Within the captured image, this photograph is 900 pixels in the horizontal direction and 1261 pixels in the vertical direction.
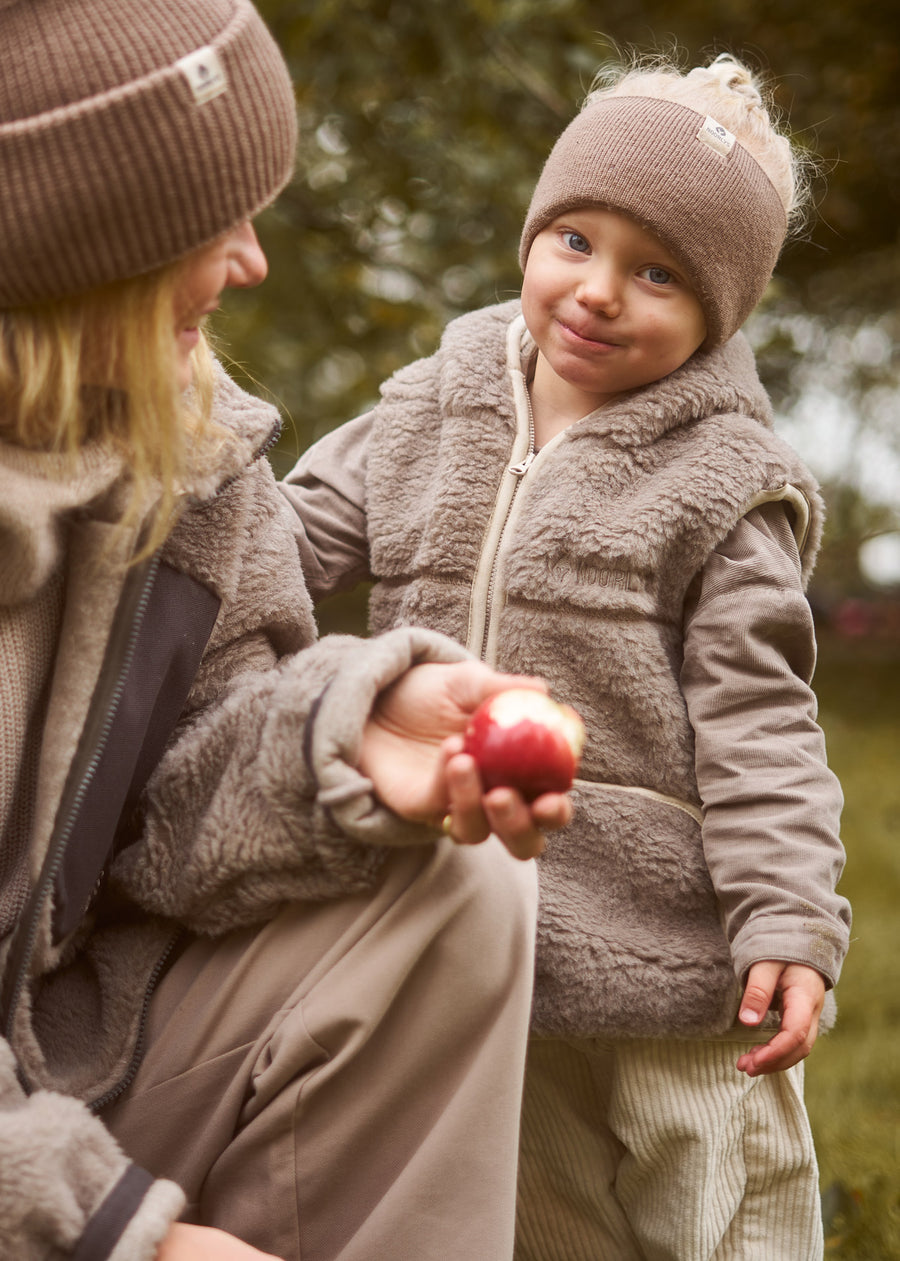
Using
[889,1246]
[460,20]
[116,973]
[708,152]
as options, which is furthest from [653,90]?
[460,20]

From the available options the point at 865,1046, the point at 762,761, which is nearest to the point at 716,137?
the point at 762,761

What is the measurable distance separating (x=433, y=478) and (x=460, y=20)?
2211 mm

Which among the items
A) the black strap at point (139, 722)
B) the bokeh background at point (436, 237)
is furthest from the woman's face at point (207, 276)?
the bokeh background at point (436, 237)

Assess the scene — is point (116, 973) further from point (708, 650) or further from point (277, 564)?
point (708, 650)

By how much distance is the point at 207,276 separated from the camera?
1.45 m

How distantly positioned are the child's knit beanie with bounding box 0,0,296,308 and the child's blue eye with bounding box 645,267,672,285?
60 cm

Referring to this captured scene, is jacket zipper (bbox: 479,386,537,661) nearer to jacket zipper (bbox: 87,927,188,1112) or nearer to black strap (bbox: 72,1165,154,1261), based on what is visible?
jacket zipper (bbox: 87,927,188,1112)

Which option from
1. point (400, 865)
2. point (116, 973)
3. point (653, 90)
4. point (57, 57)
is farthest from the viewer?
point (653, 90)

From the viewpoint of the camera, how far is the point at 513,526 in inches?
70.7

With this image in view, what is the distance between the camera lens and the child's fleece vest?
171cm

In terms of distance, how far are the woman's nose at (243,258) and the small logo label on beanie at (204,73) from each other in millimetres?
146

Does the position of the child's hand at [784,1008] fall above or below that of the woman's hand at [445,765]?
below

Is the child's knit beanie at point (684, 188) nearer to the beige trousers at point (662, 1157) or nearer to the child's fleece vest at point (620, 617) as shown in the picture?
the child's fleece vest at point (620, 617)

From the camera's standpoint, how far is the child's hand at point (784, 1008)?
1.56 metres
